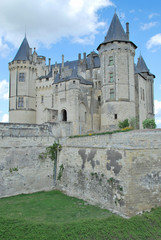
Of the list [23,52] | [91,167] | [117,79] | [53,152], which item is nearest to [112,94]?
[117,79]

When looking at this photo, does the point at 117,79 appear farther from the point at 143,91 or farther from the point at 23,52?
the point at 23,52

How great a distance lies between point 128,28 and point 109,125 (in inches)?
554

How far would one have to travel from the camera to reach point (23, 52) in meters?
37.9

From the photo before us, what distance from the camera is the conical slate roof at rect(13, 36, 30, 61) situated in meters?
37.3

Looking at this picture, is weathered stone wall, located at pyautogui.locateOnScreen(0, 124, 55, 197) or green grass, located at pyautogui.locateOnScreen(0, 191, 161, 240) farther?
weathered stone wall, located at pyautogui.locateOnScreen(0, 124, 55, 197)

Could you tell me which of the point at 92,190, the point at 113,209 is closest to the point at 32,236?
the point at 113,209

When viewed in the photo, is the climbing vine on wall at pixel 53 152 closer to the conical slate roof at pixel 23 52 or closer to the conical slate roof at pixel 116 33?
the conical slate roof at pixel 116 33

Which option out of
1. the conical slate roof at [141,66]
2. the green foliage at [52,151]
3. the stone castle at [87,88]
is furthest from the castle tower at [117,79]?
the conical slate roof at [141,66]

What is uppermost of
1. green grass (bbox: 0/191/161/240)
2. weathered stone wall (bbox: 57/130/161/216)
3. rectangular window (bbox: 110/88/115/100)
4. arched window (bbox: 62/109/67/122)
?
rectangular window (bbox: 110/88/115/100)

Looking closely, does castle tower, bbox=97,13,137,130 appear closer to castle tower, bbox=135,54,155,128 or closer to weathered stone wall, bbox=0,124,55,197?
castle tower, bbox=135,54,155,128

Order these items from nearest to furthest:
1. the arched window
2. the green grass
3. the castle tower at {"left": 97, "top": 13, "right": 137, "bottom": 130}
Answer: the green grass
the castle tower at {"left": 97, "top": 13, "right": 137, "bottom": 130}
the arched window

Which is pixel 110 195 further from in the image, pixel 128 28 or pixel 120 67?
pixel 128 28

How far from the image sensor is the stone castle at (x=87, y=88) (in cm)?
2875

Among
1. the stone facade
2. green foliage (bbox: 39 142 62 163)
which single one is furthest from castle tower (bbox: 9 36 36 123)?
green foliage (bbox: 39 142 62 163)
